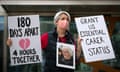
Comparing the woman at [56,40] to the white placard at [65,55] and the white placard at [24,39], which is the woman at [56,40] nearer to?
the white placard at [65,55]

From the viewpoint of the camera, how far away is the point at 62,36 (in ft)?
10.4

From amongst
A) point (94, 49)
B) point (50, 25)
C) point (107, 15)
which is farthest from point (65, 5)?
point (94, 49)

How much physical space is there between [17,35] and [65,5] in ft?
3.08

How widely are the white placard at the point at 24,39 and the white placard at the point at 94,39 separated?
0.51 metres

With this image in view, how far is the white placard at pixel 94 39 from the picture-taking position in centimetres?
330

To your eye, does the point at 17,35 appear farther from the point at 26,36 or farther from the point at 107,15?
the point at 107,15

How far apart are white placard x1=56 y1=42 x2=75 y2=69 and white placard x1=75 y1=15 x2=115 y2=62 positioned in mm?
169

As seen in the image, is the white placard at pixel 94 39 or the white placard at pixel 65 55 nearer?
the white placard at pixel 65 55

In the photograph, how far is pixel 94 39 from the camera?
333 cm

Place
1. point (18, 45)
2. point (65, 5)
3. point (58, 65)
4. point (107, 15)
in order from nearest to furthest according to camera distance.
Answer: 1. point (58, 65)
2. point (18, 45)
3. point (65, 5)
4. point (107, 15)

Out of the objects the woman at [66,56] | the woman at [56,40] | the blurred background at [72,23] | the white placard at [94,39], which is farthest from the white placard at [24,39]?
the blurred background at [72,23]

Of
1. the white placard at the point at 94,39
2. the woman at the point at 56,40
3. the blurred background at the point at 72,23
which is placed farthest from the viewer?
the blurred background at the point at 72,23

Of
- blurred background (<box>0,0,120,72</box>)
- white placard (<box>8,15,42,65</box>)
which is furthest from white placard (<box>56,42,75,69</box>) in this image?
blurred background (<box>0,0,120,72</box>)

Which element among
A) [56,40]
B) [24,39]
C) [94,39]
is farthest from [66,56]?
[24,39]
